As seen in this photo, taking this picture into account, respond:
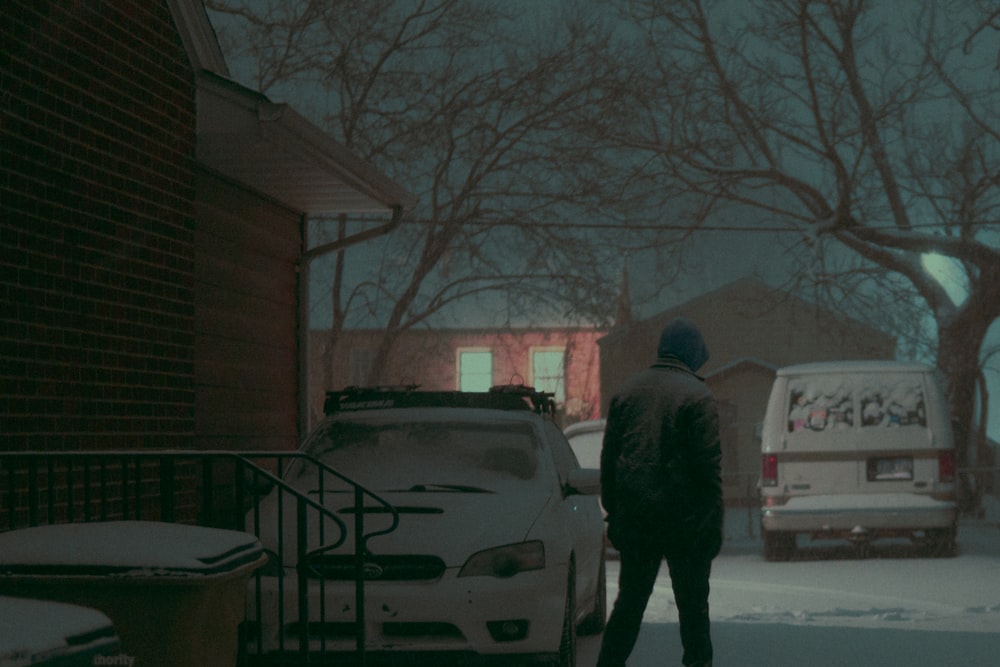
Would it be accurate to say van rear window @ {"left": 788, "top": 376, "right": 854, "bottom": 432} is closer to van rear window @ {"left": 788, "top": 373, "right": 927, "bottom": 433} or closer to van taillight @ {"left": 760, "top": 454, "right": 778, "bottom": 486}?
van rear window @ {"left": 788, "top": 373, "right": 927, "bottom": 433}

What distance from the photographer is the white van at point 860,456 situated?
17234 mm

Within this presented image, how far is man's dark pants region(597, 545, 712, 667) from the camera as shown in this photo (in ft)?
25.1

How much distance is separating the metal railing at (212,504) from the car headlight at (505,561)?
0.48m

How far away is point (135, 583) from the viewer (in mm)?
4762

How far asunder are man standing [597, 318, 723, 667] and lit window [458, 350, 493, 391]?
46.8m

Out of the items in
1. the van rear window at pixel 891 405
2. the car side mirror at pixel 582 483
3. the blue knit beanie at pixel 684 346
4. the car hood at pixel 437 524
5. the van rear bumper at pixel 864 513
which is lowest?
the van rear bumper at pixel 864 513

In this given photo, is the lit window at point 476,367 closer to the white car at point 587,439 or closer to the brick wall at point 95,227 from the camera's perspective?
the white car at point 587,439

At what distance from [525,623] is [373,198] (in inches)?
229

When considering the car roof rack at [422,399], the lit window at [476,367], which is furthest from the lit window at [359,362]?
the car roof rack at [422,399]

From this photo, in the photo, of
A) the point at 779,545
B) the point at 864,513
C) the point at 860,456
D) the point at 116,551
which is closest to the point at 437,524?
the point at 116,551

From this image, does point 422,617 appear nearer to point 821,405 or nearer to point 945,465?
point 821,405

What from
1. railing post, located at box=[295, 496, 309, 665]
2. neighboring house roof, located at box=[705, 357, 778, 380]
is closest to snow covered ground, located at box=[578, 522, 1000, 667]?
railing post, located at box=[295, 496, 309, 665]

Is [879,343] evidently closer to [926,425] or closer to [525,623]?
[926,425]

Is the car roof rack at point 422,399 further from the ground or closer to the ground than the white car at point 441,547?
further from the ground
